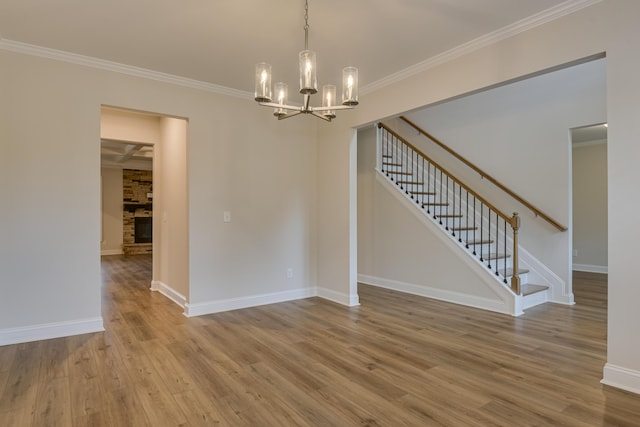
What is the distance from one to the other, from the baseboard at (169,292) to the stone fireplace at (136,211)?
19.0 ft

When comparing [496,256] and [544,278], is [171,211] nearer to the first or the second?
[496,256]

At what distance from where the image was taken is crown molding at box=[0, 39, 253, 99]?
3.23 meters

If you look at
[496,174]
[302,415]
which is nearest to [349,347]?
[302,415]

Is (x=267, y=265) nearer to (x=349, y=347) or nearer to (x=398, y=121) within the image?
(x=349, y=347)

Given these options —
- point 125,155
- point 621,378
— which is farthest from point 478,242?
point 125,155

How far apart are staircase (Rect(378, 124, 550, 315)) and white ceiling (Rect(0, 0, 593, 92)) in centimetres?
217

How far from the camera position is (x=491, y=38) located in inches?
119

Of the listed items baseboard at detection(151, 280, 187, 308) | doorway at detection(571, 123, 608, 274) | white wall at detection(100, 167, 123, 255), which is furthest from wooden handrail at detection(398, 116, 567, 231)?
white wall at detection(100, 167, 123, 255)

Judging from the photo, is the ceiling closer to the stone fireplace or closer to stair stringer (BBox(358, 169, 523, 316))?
the stone fireplace

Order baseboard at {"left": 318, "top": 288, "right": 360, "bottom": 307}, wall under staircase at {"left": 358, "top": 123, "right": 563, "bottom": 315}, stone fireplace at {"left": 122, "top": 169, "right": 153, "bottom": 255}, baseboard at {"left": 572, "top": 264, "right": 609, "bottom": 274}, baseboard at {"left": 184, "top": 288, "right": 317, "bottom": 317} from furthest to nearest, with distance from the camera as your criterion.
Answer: stone fireplace at {"left": 122, "top": 169, "right": 153, "bottom": 255}, baseboard at {"left": 572, "top": 264, "right": 609, "bottom": 274}, baseboard at {"left": 318, "top": 288, "right": 360, "bottom": 307}, wall under staircase at {"left": 358, "top": 123, "right": 563, "bottom": 315}, baseboard at {"left": 184, "top": 288, "right": 317, "bottom": 317}

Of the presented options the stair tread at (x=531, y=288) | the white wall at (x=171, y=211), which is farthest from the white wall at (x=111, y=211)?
the stair tread at (x=531, y=288)

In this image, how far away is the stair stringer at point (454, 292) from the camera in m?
4.17

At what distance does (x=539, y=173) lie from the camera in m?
5.06

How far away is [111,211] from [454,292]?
9.89 meters
